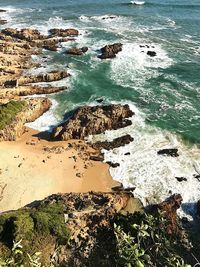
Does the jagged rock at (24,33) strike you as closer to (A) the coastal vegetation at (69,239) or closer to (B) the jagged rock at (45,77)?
(B) the jagged rock at (45,77)

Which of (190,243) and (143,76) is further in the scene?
(143,76)

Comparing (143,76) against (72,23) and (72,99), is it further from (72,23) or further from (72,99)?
(72,23)

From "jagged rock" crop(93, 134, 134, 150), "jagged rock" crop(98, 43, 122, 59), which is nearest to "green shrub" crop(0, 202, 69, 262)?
"jagged rock" crop(93, 134, 134, 150)

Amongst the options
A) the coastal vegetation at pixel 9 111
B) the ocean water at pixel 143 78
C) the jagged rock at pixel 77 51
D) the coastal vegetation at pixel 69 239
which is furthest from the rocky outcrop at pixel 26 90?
the coastal vegetation at pixel 69 239

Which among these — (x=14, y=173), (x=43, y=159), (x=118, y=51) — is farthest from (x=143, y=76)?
(x=14, y=173)

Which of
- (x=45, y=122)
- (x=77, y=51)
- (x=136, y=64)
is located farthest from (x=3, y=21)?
(x=45, y=122)

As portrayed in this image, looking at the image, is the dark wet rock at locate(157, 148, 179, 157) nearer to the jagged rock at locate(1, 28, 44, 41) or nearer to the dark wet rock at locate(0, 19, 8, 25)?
the jagged rock at locate(1, 28, 44, 41)

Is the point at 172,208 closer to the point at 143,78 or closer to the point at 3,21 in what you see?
the point at 143,78

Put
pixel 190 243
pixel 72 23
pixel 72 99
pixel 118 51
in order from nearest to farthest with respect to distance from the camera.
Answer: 1. pixel 190 243
2. pixel 72 99
3. pixel 118 51
4. pixel 72 23
